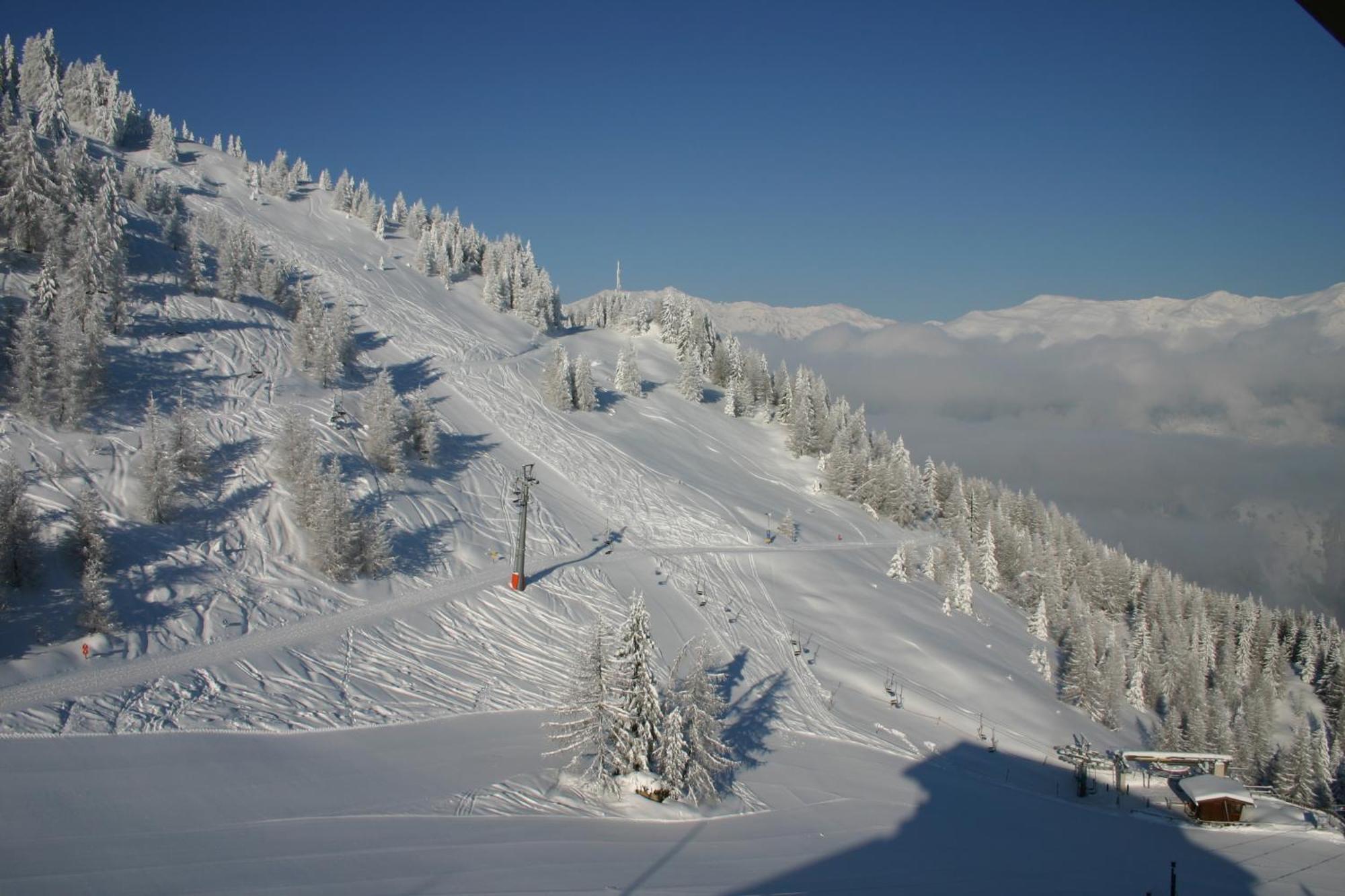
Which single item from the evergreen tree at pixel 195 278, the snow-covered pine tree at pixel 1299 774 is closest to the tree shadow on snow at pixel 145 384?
the evergreen tree at pixel 195 278

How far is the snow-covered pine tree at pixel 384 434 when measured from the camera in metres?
40.7

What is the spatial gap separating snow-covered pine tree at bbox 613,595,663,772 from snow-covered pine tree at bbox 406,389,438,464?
95.8 feet

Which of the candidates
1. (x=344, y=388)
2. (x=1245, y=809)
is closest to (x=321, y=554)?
(x=344, y=388)

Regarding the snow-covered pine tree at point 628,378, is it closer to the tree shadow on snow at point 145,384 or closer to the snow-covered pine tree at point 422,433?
the snow-covered pine tree at point 422,433

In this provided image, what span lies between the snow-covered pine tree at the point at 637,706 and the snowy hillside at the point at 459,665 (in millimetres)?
1059

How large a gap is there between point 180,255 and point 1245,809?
66.3 metres

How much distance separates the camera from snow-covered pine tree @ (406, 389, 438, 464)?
4556 centimetres

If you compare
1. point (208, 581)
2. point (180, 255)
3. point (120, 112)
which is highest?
point (120, 112)

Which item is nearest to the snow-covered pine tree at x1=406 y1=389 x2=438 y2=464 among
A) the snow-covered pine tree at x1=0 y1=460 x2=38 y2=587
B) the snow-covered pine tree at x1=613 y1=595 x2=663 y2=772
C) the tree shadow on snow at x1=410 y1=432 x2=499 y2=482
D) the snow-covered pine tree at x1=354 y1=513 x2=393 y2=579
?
the tree shadow on snow at x1=410 y1=432 x2=499 y2=482

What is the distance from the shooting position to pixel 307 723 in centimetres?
1972

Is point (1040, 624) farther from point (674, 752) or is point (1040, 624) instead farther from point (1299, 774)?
point (674, 752)

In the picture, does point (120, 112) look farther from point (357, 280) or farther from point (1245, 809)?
point (1245, 809)

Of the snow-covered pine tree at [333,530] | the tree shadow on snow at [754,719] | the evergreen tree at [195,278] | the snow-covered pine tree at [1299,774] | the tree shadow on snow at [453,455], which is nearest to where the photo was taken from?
the tree shadow on snow at [754,719]

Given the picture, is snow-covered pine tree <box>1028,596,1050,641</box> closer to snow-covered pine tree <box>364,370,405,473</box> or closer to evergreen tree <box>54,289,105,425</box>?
snow-covered pine tree <box>364,370,405,473</box>
